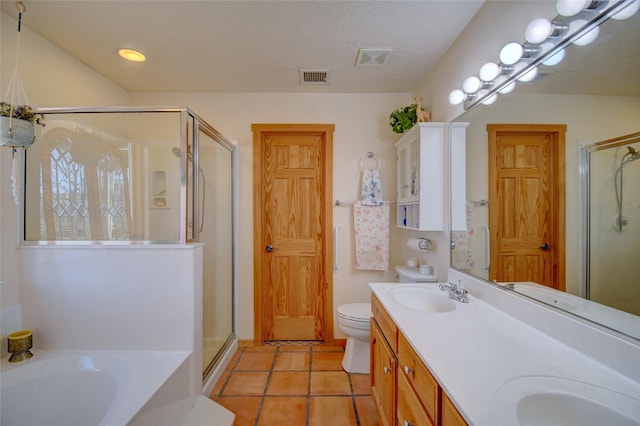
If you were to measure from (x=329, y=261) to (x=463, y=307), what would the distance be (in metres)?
1.32

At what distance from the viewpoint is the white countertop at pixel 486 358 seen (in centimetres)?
65

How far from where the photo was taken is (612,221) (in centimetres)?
77

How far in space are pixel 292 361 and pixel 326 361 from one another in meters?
0.29

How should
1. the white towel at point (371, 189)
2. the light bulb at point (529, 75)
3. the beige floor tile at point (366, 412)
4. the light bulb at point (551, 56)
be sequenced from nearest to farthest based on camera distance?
1. the light bulb at point (551, 56)
2. the light bulb at point (529, 75)
3. the beige floor tile at point (366, 412)
4. the white towel at point (371, 189)

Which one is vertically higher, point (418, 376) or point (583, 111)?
point (583, 111)

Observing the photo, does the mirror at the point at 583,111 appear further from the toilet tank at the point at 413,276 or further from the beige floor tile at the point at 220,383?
the beige floor tile at the point at 220,383

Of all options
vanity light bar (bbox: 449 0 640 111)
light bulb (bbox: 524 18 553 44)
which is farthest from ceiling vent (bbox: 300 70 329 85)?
light bulb (bbox: 524 18 553 44)

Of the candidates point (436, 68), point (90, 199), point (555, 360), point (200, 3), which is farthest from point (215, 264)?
point (436, 68)

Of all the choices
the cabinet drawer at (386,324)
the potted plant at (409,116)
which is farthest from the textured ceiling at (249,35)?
the cabinet drawer at (386,324)

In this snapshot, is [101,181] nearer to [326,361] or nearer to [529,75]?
[326,361]

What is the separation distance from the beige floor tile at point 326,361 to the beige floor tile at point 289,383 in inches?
5.3

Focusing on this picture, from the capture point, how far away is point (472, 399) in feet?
2.09

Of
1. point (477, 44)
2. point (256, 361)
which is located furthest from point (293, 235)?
point (477, 44)

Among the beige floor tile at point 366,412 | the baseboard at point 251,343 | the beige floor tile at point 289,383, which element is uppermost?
the baseboard at point 251,343
